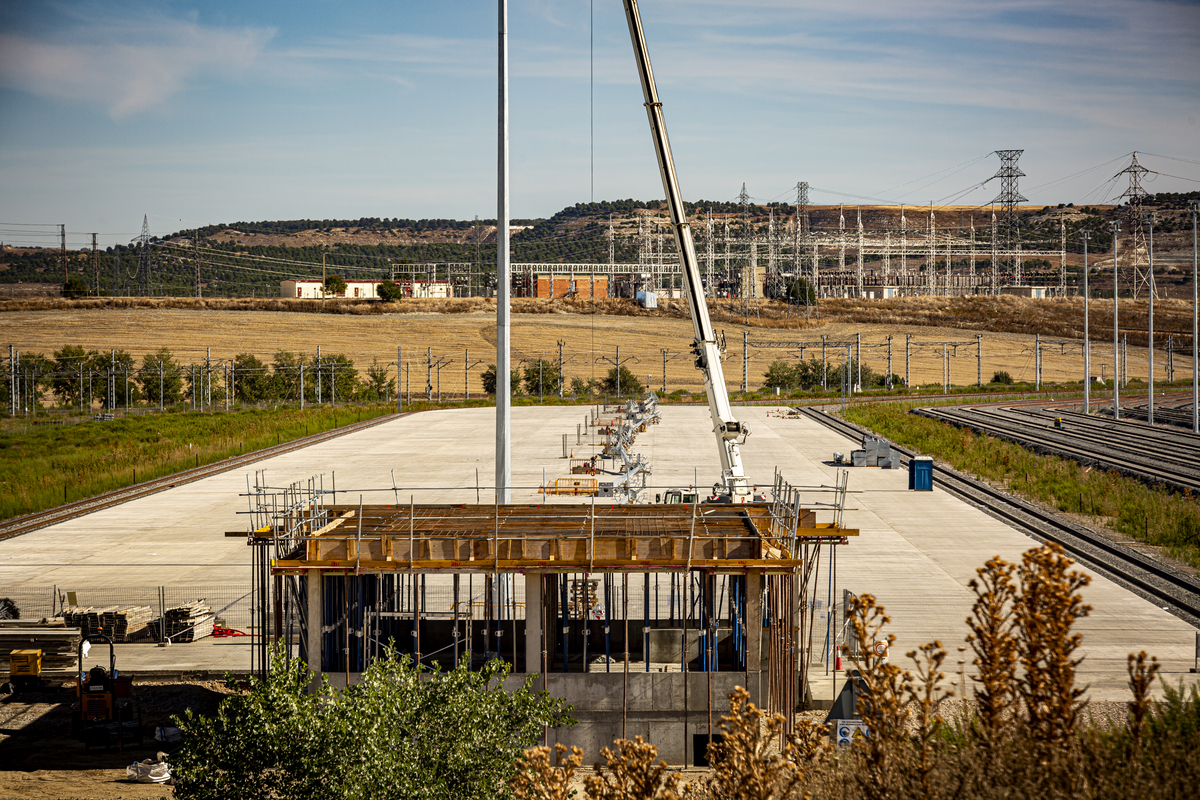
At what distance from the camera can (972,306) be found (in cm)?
15150

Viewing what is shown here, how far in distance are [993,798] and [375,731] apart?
18.8 feet

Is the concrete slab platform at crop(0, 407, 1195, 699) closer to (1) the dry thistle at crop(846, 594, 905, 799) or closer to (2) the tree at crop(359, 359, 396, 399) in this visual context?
(1) the dry thistle at crop(846, 594, 905, 799)

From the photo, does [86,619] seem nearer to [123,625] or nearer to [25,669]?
[123,625]

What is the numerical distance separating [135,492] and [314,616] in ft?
97.4

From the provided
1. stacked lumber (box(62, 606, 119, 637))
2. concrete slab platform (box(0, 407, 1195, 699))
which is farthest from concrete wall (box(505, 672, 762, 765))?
stacked lumber (box(62, 606, 119, 637))

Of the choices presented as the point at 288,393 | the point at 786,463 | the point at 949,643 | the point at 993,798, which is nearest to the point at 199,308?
the point at 288,393

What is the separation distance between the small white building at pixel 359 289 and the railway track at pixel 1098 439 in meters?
105

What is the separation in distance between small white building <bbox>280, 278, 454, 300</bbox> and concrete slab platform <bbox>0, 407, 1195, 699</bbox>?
4112 inches

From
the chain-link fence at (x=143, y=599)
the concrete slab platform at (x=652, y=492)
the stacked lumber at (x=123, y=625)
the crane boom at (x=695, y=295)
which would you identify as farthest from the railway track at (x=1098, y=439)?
the stacked lumber at (x=123, y=625)

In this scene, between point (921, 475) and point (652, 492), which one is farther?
point (921, 475)

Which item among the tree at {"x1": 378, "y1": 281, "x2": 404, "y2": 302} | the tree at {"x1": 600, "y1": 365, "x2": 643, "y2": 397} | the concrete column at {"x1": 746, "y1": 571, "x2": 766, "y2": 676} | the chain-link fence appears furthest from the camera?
the tree at {"x1": 378, "y1": 281, "x2": 404, "y2": 302}

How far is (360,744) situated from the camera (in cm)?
995

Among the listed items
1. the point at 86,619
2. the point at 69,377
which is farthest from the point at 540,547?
the point at 69,377

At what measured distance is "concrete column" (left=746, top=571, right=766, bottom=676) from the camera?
15.1 m
